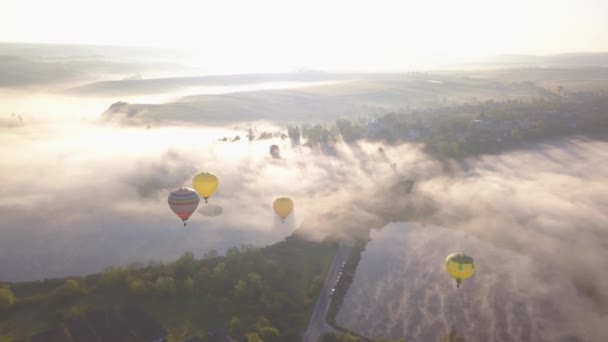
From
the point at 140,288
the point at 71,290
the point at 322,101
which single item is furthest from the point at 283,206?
the point at 322,101

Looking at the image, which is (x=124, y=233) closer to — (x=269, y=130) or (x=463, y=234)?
(x=463, y=234)

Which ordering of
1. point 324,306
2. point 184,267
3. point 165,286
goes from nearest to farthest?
point 165,286
point 324,306
point 184,267

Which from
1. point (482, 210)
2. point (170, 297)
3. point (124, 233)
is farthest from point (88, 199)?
point (482, 210)

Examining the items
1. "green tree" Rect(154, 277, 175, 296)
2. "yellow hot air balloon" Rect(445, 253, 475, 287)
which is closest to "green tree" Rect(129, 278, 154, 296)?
"green tree" Rect(154, 277, 175, 296)

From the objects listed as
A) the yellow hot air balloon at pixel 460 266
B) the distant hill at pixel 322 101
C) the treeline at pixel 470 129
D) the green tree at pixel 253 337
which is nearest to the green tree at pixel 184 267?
the green tree at pixel 253 337

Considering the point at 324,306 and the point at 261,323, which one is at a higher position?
the point at 261,323

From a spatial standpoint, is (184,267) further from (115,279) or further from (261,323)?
(261,323)
